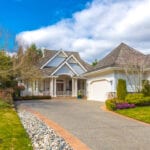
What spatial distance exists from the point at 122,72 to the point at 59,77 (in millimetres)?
15157

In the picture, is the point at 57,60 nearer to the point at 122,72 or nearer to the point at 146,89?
the point at 122,72

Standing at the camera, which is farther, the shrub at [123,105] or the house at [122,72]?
the house at [122,72]

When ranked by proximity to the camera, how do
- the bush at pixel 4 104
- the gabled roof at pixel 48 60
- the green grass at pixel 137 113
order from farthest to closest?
the gabled roof at pixel 48 60
the bush at pixel 4 104
the green grass at pixel 137 113

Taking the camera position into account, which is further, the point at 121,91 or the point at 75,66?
the point at 75,66

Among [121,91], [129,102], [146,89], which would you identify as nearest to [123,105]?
[129,102]

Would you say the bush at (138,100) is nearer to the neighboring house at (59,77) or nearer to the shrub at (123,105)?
the shrub at (123,105)

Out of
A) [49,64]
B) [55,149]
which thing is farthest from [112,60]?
[55,149]

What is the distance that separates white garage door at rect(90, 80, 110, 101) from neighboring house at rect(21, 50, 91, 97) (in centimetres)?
606

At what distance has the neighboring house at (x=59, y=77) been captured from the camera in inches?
1446

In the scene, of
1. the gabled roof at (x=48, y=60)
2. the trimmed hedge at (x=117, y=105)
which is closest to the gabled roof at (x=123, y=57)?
the trimmed hedge at (x=117, y=105)

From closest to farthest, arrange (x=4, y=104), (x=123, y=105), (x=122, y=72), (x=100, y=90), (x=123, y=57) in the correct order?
(x=4, y=104), (x=123, y=105), (x=122, y=72), (x=123, y=57), (x=100, y=90)

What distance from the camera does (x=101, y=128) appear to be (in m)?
12.2

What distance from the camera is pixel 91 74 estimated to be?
101 ft

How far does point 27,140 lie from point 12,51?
17436 millimetres
